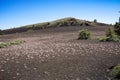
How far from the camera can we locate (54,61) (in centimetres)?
1548

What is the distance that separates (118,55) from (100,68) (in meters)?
4.24

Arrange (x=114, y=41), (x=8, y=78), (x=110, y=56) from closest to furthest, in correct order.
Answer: (x=8, y=78) → (x=110, y=56) → (x=114, y=41)

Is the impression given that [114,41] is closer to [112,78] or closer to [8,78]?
[112,78]

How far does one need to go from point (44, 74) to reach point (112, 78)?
3.87m

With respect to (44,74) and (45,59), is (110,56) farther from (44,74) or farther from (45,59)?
(44,74)

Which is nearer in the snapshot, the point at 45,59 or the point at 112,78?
the point at 112,78

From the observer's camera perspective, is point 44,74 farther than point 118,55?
No

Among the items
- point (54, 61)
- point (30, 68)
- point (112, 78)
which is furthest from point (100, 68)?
point (30, 68)

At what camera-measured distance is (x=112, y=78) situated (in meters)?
12.4

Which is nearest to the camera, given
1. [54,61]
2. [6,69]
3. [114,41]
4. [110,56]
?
[6,69]

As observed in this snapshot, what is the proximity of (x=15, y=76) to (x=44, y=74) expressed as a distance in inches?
63.8

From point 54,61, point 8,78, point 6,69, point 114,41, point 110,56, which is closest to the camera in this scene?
point 8,78

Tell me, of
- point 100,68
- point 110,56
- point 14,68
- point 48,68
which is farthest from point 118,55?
point 14,68

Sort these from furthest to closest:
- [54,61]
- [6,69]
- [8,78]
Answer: [54,61]
[6,69]
[8,78]
